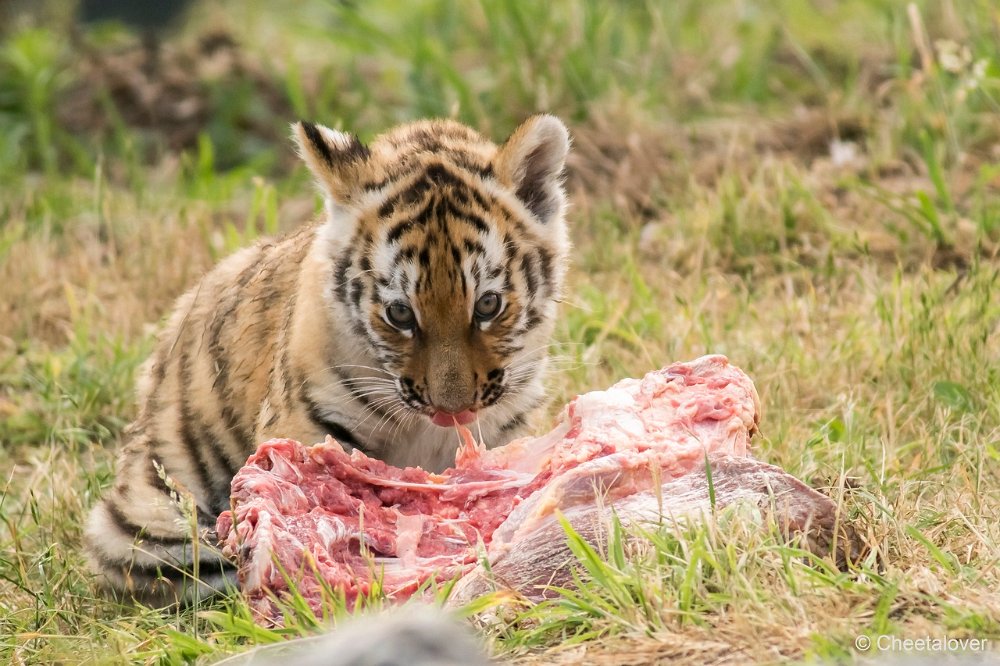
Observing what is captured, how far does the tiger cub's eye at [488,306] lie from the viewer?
15.8 ft

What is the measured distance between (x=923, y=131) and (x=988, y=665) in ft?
15.8

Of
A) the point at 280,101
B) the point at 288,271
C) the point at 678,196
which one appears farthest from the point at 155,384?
the point at 280,101

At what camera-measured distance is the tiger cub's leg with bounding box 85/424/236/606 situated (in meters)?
4.88

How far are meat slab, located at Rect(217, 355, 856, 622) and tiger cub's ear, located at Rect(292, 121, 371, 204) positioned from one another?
0.99 m

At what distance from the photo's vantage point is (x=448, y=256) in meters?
4.75

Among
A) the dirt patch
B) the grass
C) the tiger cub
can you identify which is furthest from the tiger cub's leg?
the dirt patch

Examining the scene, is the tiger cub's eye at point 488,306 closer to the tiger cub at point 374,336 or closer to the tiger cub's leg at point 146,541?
the tiger cub at point 374,336

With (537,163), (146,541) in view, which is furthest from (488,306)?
(146,541)

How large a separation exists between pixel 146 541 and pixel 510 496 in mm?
1505

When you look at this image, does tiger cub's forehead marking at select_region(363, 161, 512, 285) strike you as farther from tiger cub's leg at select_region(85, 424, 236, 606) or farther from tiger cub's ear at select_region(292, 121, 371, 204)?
tiger cub's leg at select_region(85, 424, 236, 606)

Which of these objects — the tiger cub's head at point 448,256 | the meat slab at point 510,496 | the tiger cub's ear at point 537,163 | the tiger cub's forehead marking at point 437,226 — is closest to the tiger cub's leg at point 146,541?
the meat slab at point 510,496

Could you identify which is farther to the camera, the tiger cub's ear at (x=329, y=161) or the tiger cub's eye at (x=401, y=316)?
the tiger cub's ear at (x=329, y=161)

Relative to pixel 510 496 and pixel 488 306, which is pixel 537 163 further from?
pixel 510 496

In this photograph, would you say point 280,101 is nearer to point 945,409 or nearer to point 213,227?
point 213,227
